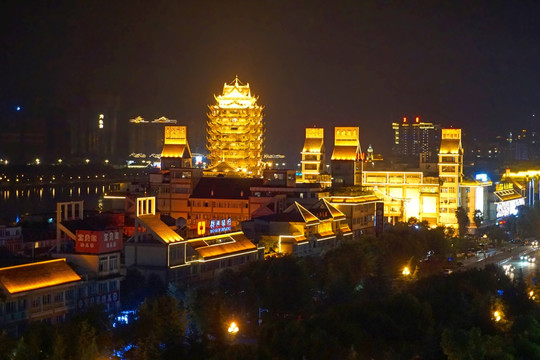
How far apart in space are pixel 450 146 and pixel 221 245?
54.7 ft

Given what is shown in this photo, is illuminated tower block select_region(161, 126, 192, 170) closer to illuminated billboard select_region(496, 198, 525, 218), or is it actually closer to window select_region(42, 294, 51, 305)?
illuminated billboard select_region(496, 198, 525, 218)

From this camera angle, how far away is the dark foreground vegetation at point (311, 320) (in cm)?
1339

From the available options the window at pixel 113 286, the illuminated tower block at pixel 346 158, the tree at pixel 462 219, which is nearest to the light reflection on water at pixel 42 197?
the illuminated tower block at pixel 346 158

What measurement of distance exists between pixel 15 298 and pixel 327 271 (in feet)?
22.5

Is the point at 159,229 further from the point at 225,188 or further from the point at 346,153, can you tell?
the point at 346,153

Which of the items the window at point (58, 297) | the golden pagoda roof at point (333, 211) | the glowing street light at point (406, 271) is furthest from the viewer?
the golden pagoda roof at point (333, 211)

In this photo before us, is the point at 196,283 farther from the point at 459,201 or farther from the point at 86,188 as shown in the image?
the point at 86,188

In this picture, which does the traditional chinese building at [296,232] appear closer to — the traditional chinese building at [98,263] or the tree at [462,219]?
the traditional chinese building at [98,263]

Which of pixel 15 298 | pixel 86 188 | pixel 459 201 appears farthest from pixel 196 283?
pixel 86 188

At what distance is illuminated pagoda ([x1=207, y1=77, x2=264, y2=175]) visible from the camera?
3850cm

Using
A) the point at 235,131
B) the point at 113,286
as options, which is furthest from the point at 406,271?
the point at 235,131

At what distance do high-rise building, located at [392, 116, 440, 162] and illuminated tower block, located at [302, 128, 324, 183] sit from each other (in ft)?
95.2

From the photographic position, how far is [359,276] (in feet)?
69.1

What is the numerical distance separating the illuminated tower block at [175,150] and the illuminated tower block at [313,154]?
3.91 metres
